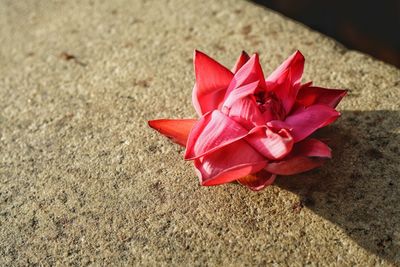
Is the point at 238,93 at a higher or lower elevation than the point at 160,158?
A: higher

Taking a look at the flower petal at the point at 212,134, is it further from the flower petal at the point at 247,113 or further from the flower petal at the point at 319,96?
the flower petal at the point at 319,96

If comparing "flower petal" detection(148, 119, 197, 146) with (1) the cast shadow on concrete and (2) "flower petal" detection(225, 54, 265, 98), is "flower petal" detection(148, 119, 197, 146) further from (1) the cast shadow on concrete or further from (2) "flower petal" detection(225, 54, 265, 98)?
(1) the cast shadow on concrete

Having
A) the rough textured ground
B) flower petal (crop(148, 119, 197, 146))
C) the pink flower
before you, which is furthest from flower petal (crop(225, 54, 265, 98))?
the rough textured ground

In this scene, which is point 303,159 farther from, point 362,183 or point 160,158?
point 160,158

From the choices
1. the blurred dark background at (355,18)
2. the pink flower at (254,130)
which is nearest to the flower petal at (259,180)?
the pink flower at (254,130)

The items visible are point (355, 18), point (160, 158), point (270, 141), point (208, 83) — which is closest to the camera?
point (270, 141)

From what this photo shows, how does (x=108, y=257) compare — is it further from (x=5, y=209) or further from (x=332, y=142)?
(x=332, y=142)

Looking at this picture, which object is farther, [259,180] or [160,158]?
[160,158]

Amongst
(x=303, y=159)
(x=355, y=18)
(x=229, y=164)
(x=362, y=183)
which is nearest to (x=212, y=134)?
(x=229, y=164)
